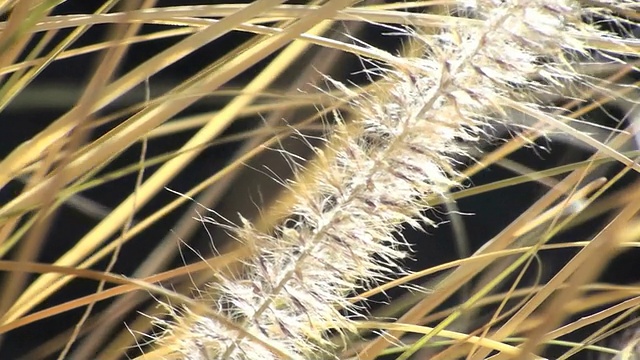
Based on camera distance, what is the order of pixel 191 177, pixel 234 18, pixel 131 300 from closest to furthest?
pixel 234 18 → pixel 131 300 → pixel 191 177

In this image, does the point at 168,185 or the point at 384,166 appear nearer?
the point at 384,166

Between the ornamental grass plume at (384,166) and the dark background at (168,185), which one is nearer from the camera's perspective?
the ornamental grass plume at (384,166)

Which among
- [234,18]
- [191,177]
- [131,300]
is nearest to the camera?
[234,18]

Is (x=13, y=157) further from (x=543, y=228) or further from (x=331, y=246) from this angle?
(x=543, y=228)

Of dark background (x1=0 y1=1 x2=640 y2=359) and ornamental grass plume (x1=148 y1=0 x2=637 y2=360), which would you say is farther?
dark background (x1=0 y1=1 x2=640 y2=359)

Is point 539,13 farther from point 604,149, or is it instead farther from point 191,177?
point 191,177

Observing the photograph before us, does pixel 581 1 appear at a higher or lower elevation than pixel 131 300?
higher

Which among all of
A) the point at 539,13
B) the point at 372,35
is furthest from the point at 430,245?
the point at 539,13

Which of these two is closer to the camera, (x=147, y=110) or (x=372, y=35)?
(x=147, y=110)

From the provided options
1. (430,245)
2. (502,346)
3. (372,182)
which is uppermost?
(372,182)
